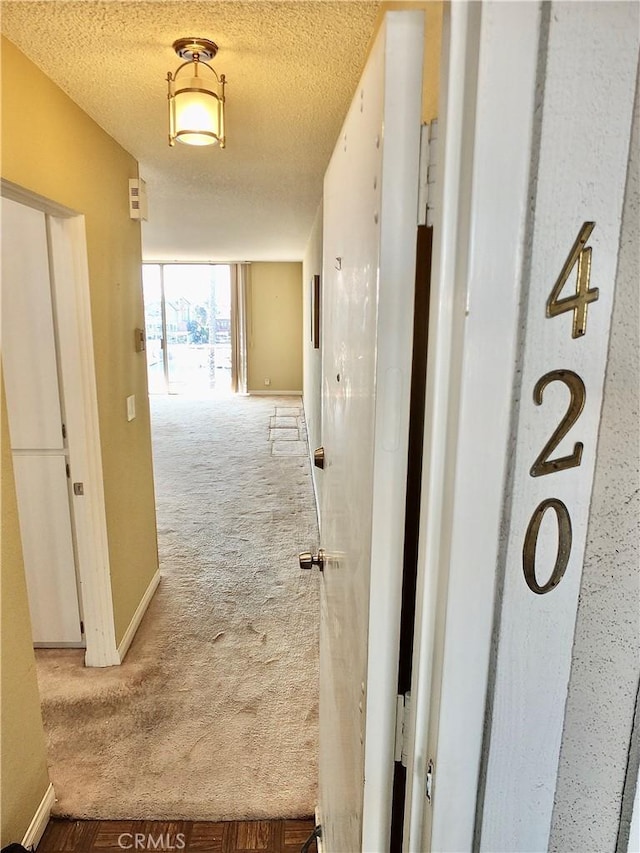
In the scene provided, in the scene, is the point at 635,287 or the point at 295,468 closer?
the point at 635,287

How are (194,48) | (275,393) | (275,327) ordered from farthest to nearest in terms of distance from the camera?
1. (275,393)
2. (275,327)
3. (194,48)

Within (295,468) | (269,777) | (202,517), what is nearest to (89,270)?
(269,777)

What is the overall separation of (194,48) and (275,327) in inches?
310

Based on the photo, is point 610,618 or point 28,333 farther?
point 28,333

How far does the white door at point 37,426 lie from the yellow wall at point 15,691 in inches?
32.9

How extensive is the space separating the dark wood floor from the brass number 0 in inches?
61.8

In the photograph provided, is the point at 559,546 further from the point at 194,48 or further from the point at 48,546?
the point at 48,546

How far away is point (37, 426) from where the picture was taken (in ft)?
7.64

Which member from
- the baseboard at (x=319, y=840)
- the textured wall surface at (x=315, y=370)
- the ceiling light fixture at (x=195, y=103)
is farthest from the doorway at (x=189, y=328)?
the baseboard at (x=319, y=840)

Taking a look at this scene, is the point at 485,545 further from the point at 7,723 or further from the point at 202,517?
the point at 202,517

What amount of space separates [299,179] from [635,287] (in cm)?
285

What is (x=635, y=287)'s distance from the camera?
1.64 ft

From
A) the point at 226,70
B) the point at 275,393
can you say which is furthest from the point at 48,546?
the point at 275,393

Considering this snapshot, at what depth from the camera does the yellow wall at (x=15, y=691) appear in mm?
1473
